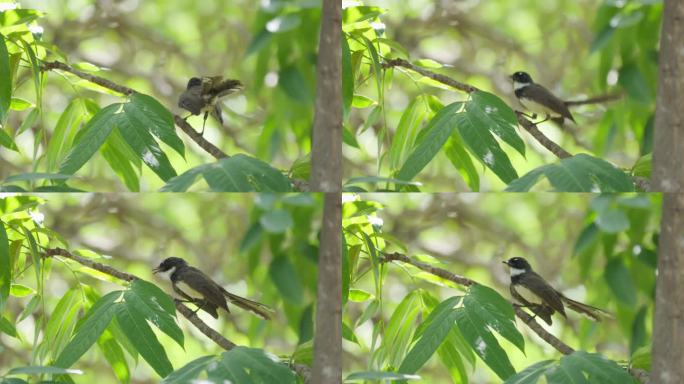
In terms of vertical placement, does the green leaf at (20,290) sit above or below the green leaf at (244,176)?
below

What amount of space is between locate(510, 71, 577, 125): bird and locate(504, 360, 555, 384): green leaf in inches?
16.2

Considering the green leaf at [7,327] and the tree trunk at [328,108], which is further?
the green leaf at [7,327]

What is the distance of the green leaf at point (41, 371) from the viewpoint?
1735mm

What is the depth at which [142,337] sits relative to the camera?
1.76 metres

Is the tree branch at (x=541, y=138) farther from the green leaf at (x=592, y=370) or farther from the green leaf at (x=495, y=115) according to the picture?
the green leaf at (x=592, y=370)

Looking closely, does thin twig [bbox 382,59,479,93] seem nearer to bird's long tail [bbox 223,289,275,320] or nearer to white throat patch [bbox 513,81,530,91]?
white throat patch [bbox 513,81,530,91]

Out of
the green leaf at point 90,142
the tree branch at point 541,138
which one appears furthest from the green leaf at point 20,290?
the tree branch at point 541,138

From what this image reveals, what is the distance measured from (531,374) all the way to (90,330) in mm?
744

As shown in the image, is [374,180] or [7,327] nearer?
[374,180]

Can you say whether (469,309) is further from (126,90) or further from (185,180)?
(126,90)

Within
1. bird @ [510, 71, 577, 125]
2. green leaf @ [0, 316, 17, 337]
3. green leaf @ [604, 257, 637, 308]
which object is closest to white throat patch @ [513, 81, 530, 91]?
bird @ [510, 71, 577, 125]

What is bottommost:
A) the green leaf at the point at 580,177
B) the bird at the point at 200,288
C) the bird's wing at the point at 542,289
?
the bird's wing at the point at 542,289

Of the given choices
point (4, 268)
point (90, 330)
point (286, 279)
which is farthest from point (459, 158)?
point (4, 268)

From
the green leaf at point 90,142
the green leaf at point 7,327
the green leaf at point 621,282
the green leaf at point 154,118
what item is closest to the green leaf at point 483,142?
the green leaf at point 621,282
